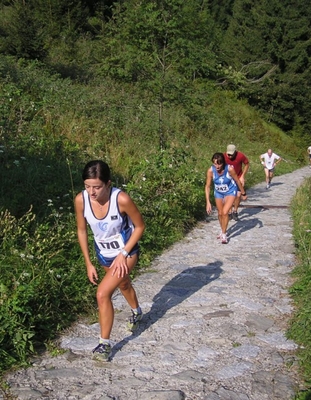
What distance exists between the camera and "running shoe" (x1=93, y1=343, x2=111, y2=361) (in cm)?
414

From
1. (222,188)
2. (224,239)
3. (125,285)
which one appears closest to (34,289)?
(125,285)

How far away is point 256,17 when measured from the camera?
39562 mm

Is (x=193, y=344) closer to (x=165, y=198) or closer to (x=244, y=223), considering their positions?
(x=165, y=198)

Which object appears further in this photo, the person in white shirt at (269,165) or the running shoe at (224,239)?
the person in white shirt at (269,165)

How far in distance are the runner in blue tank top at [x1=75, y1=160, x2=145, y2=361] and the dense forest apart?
27.0 feet

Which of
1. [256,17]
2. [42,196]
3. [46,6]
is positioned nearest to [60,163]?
[42,196]

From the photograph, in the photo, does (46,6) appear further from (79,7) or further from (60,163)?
(60,163)

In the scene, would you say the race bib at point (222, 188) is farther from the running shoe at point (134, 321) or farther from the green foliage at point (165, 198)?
the running shoe at point (134, 321)

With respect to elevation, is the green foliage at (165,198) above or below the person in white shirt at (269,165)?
above

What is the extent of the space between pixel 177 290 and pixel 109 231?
2.14 metres

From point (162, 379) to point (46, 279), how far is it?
171 cm

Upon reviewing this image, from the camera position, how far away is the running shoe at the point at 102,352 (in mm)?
4137

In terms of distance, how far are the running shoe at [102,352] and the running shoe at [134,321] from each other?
2.10ft

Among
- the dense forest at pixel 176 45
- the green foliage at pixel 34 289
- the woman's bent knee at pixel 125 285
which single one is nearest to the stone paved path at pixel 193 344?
the green foliage at pixel 34 289
